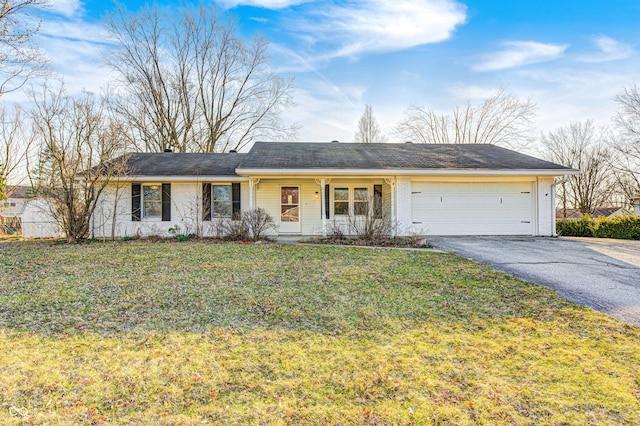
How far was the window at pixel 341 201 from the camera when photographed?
12.1m

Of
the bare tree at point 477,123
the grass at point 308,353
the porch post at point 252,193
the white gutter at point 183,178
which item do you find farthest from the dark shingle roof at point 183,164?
the bare tree at point 477,123

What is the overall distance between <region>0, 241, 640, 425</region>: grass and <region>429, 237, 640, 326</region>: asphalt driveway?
49 cm

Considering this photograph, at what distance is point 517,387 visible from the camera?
235 cm

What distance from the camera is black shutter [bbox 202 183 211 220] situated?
455 inches

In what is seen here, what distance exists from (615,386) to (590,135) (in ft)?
110

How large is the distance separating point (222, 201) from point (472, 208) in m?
8.97

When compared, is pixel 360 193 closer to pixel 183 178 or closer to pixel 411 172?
pixel 411 172

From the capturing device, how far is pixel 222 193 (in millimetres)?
11867

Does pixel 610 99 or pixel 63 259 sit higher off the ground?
pixel 610 99

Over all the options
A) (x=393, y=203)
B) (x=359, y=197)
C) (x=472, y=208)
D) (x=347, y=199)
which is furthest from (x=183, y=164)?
(x=472, y=208)

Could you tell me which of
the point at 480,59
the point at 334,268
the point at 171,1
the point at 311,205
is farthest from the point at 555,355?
the point at 171,1

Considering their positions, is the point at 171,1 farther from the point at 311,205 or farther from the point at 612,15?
the point at 612,15

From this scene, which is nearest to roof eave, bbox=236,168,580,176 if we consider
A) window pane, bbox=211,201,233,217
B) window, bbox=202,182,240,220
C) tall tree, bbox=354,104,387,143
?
window, bbox=202,182,240,220

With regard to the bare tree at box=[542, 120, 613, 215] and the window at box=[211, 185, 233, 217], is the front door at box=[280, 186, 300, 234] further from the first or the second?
the bare tree at box=[542, 120, 613, 215]
